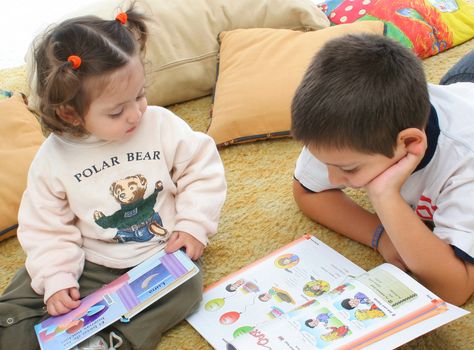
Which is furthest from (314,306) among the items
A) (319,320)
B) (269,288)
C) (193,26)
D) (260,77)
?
(193,26)

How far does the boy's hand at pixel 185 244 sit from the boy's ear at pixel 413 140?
0.42 m

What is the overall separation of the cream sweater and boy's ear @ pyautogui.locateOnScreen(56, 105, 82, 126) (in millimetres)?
44

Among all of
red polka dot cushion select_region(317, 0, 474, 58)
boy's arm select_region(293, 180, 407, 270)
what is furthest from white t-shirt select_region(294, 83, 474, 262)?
red polka dot cushion select_region(317, 0, 474, 58)

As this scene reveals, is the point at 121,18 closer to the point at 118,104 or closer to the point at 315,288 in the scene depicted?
the point at 118,104

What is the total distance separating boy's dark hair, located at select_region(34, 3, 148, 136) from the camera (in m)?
0.89

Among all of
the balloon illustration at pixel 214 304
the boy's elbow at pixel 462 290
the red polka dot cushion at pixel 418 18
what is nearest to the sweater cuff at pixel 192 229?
the balloon illustration at pixel 214 304

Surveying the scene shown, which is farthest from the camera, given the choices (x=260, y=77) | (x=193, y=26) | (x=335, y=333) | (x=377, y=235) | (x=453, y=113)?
(x=193, y=26)

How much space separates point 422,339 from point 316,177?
0.36 metres

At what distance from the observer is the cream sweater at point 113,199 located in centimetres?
98

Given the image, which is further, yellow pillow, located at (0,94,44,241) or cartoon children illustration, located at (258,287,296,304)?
yellow pillow, located at (0,94,44,241)

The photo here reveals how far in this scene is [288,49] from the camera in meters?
1.54

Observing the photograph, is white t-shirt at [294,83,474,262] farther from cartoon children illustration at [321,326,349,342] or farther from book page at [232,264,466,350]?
cartoon children illustration at [321,326,349,342]

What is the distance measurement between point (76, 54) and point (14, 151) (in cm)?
54

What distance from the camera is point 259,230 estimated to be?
3.87 ft
